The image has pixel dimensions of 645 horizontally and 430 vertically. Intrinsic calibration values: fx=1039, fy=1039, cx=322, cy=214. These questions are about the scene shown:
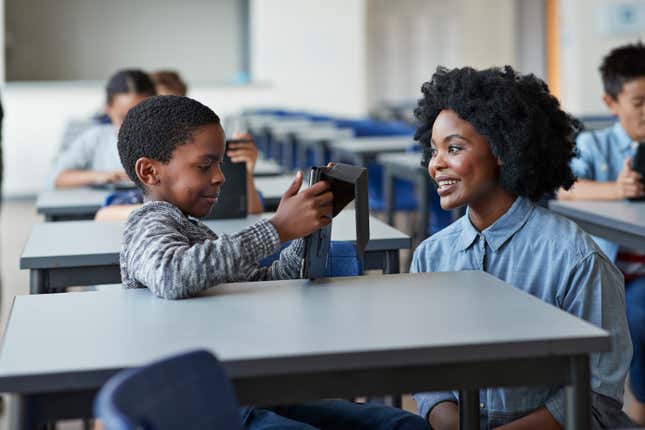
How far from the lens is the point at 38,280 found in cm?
245

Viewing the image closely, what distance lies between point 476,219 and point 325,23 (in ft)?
29.6

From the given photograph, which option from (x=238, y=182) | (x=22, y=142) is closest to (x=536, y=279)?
(x=238, y=182)

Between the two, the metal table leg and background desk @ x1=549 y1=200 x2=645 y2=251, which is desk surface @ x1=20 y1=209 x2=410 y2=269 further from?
the metal table leg

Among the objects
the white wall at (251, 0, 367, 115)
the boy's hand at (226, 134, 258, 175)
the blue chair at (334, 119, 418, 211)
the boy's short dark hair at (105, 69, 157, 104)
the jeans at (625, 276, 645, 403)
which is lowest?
the jeans at (625, 276, 645, 403)

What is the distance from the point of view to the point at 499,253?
6.52 ft

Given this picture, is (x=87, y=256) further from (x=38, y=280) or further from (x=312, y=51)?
(x=312, y=51)

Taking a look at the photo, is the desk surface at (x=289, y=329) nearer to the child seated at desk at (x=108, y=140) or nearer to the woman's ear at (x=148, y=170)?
the woman's ear at (x=148, y=170)

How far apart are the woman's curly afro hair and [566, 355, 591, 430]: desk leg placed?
2.08ft

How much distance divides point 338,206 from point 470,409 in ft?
1.42

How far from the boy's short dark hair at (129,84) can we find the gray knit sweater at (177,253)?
233 cm

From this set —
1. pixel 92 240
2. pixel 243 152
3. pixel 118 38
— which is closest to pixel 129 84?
pixel 243 152

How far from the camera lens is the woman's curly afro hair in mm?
1964

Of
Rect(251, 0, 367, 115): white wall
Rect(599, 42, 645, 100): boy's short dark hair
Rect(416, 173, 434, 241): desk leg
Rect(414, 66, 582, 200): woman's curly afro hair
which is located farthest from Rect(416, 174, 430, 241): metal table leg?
Rect(251, 0, 367, 115): white wall

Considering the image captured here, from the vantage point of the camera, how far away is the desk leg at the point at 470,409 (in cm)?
185
